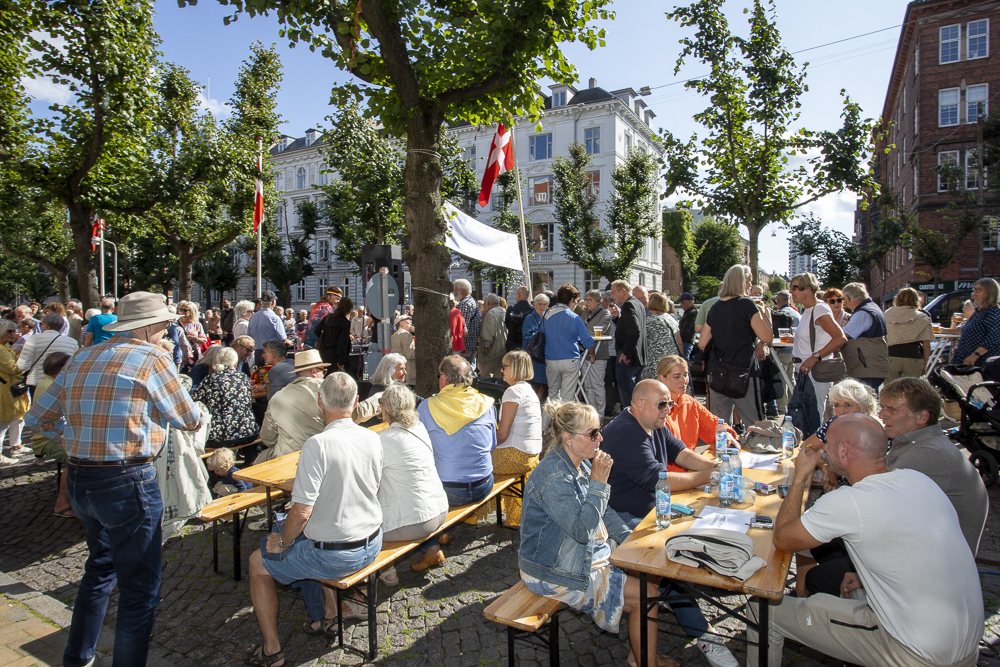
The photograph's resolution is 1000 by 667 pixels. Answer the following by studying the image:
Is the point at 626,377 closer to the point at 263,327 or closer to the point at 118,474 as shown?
the point at 263,327

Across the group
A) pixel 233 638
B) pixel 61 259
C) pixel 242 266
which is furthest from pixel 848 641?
pixel 242 266

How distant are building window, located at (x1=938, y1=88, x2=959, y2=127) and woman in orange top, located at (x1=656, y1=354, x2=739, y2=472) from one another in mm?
36883

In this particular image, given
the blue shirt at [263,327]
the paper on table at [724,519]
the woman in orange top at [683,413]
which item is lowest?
the paper on table at [724,519]

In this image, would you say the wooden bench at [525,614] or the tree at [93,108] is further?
the tree at [93,108]

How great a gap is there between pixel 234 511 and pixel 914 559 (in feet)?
13.2

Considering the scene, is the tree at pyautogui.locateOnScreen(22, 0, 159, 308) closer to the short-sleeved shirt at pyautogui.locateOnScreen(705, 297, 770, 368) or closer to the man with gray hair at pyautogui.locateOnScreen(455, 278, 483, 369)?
the man with gray hair at pyautogui.locateOnScreen(455, 278, 483, 369)

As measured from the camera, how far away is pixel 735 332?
5.79 metres

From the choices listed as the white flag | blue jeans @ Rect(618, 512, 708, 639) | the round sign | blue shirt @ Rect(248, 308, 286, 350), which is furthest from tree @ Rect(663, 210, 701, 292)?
blue jeans @ Rect(618, 512, 708, 639)

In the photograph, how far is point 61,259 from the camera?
→ 33719 millimetres

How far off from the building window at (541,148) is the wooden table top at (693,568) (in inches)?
1631

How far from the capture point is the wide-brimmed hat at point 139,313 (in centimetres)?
321

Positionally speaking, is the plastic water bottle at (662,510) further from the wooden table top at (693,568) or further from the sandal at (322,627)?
the sandal at (322,627)

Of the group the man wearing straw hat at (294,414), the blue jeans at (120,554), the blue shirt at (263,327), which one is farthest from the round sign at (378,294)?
the blue jeans at (120,554)

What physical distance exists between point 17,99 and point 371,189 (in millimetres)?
8725
